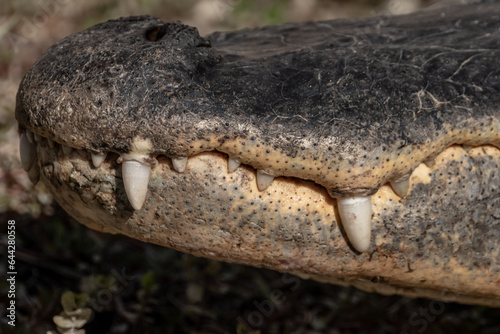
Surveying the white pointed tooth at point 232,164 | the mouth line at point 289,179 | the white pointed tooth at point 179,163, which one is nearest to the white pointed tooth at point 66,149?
the mouth line at point 289,179

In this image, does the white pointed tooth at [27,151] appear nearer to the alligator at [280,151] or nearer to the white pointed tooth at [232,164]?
the alligator at [280,151]

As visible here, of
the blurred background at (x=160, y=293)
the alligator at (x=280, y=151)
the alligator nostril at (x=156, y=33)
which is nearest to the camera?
the alligator at (x=280, y=151)

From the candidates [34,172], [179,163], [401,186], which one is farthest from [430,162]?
[34,172]

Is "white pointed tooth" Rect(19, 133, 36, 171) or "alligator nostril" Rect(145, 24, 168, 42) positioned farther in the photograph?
"white pointed tooth" Rect(19, 133, 36, 171)

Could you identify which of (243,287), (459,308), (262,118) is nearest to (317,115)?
(262,118)

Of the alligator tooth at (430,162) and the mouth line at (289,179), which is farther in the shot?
the alligator tooth at (430,162)

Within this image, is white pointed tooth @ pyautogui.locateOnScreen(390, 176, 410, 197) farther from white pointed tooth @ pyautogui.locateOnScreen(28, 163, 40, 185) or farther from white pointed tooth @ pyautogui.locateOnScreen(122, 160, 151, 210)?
white pointed tooth @ pyautogui.locateOnScreen(28, 163, 40, 185)

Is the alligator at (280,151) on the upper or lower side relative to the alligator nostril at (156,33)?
lower

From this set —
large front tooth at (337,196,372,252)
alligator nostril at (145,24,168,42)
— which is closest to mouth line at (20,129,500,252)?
large front tooth at (337,196,372,252)
